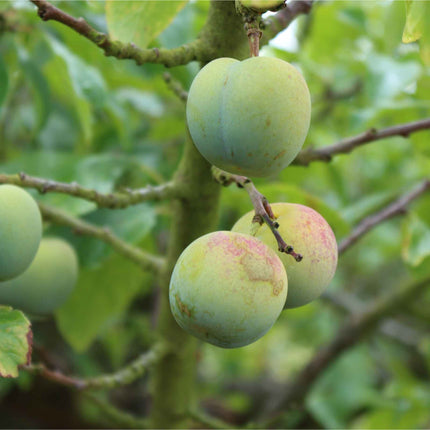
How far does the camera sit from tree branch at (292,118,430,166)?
0.85 m

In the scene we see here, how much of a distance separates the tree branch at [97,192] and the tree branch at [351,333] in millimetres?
1020

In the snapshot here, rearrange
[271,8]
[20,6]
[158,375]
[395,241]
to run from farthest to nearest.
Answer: [395,241] → [20,6] → [158,375] → [271,8]

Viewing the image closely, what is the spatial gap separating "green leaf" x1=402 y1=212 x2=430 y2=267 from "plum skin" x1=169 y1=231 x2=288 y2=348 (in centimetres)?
63

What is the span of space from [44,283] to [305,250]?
1.55ft

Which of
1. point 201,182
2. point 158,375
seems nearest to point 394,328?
point 158,375

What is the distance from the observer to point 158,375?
3.53ft

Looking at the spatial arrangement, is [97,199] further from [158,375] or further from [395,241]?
[395,241]

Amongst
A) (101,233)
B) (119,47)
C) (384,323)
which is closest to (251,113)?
(119,47)

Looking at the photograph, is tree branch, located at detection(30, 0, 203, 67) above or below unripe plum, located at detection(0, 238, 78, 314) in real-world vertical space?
above

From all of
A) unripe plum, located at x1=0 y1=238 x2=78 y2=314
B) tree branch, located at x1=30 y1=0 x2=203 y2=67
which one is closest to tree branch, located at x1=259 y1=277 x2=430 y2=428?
unripe plum, located at x1=0 y1=238 x2=78 y2=314

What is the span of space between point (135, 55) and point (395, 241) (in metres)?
1.54

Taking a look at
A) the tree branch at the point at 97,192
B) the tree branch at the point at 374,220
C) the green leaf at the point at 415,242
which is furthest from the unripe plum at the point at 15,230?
the green leaf at the point at 415,242

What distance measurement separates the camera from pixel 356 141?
0.86 m

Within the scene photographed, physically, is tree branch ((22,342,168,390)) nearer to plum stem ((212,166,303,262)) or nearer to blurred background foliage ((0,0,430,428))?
blurred background foliage ((0,0,430,428))
